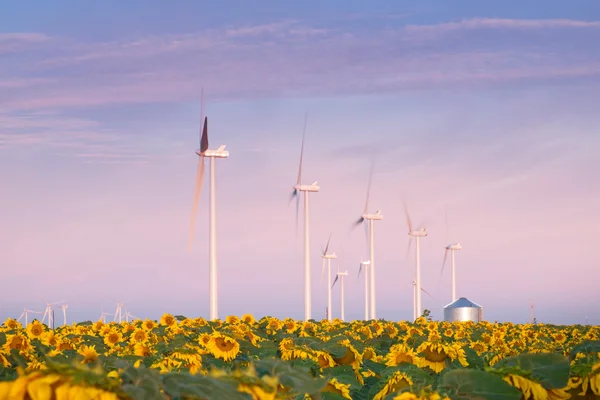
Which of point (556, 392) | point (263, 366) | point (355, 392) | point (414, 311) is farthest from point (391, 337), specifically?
point (414, 311)

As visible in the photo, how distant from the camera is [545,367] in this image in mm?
5402

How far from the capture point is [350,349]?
1252 cm

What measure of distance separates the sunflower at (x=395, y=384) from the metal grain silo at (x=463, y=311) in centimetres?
5938

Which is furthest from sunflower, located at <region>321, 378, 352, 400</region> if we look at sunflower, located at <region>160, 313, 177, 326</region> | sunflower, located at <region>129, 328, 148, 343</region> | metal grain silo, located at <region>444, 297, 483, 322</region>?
metal grain silo, located at <region>444, 297, 483, 322</region>

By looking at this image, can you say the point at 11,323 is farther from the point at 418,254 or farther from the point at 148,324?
the point at 418,254

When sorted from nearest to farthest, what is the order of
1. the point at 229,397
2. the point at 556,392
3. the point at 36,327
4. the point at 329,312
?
the point at 229,397 → the point at 556,392 → the point at 36,327 → the point at 329,312

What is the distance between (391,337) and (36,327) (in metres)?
8.85

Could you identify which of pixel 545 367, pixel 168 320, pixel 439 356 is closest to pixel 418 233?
pixel 168 320

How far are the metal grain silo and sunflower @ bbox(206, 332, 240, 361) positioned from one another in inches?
2065

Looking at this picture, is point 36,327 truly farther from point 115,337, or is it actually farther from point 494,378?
point 494,378

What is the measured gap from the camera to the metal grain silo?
6600 centimetres

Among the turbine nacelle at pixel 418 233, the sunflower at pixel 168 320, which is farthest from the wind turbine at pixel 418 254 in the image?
the sunflower at pixel 168 320

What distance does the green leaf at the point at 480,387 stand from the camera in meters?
4.75

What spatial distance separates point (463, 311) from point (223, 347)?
5355 cm
